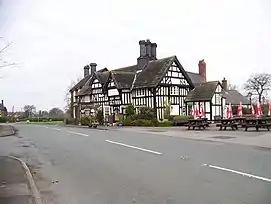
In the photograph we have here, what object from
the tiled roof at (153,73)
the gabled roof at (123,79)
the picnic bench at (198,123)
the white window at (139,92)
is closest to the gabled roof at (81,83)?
the gabled roof at (123,79)

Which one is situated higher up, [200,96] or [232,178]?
[200,96]

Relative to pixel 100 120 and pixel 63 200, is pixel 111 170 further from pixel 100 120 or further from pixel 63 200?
pixel 100 120

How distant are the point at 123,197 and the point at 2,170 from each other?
15.1ft

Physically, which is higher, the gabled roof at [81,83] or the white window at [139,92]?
the gabled roof at [81,83]

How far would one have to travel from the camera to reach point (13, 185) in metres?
7.95

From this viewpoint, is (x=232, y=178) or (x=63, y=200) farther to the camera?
(x=232, y=178)

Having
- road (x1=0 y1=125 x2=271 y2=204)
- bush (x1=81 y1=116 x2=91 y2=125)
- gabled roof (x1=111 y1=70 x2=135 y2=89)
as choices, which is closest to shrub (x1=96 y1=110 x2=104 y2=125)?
bush (x1=81 y1=116 x2=91 y2=125)

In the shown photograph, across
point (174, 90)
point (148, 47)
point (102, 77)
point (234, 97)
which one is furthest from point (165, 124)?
point (234, 97)

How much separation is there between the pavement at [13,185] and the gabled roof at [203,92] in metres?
40.3

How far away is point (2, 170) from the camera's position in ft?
33.3

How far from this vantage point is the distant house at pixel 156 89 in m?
49.5

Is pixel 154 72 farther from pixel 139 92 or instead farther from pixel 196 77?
pixel 196 77

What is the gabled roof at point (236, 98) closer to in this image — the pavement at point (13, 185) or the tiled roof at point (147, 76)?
the tiled roof at point (147, 76)

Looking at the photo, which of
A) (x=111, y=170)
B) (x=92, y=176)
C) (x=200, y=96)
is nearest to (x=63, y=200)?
(x=92, y=176)
